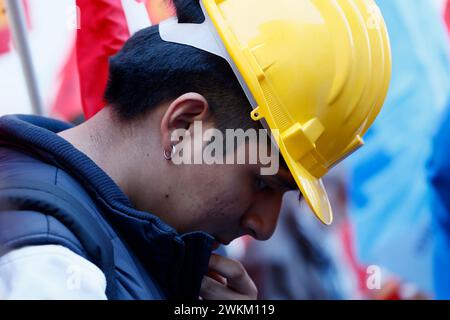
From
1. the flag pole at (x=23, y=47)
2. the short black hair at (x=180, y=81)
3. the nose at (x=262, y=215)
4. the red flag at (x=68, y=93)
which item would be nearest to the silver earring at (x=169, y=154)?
the short black hair at (x=180, y=81)

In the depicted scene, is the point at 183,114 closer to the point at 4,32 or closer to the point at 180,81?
the point at 180,81

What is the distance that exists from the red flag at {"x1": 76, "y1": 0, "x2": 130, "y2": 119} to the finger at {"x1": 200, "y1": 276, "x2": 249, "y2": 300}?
2.47 ft

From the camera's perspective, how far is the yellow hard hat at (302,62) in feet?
5.60

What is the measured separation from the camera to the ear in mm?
1676

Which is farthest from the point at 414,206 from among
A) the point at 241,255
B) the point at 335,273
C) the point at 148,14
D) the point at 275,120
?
the point at 275,120

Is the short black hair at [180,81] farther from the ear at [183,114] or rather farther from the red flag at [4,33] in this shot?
the red flag at [4,33]

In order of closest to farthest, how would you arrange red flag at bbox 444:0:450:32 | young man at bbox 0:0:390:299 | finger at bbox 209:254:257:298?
young man at bbox 0:0:390:299 → finger at bbox 209:254:257:298 → red flag at bbox 444:0:450:32

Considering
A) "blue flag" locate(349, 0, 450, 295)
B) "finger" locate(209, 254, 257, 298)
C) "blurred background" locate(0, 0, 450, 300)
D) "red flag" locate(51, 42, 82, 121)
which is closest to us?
"finger" locate(209, 254, 257, 298)

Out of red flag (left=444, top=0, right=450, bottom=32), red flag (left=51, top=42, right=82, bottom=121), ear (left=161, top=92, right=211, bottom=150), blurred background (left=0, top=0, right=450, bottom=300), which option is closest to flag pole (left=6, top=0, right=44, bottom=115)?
blurred background (left=0, top=0, right=450, bottom=300)

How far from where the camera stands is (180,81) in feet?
5.66

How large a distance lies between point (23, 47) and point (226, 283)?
52.1 inches

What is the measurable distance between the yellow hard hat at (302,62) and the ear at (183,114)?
113mm

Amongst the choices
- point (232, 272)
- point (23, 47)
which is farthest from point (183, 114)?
point (23, 47)

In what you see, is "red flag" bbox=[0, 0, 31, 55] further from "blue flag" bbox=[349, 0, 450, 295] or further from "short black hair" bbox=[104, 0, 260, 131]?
"blue flag" bbox=[349, 0, 450, 295]
